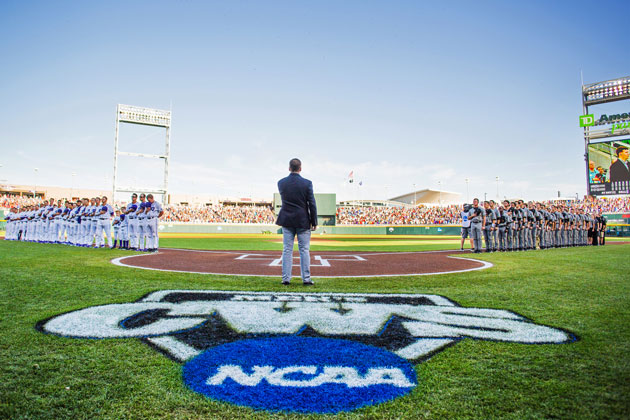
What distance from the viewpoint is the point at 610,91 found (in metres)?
34.4

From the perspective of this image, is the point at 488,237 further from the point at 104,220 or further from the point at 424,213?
the point at 424,213

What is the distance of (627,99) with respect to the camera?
34.7 m

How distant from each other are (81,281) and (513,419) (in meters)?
6.21

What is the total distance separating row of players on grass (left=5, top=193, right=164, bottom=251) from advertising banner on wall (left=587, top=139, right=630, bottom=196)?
34.5 m

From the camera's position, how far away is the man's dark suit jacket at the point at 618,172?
3014 centimetres

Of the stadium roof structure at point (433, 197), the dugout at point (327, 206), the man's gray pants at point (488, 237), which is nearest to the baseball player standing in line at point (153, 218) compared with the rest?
the man's gray pants at point (488, 237)

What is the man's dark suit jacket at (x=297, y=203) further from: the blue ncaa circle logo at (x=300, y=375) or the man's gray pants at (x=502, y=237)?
the man's gray pants at (x=502, y=237)

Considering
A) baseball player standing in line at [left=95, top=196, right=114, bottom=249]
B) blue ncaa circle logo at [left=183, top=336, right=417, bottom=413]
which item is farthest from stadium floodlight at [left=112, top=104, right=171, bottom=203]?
blue ncaa circle logo at [left=183, top=336, right=417, bottom=413]

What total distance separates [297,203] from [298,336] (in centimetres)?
337

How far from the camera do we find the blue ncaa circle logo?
6.65ft

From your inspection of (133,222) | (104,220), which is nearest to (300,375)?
(133,222)

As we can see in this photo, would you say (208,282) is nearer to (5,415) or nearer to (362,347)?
(362,347)

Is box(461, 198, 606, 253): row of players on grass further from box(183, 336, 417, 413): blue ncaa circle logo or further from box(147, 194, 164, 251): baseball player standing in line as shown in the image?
box(183, 336, 417, 413): blue ncaa circle logo

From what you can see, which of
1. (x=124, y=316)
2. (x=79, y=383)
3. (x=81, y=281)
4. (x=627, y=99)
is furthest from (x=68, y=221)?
(x=627, y=99)
